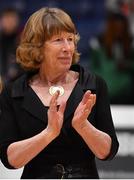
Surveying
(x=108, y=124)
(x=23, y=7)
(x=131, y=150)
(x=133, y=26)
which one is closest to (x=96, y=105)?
(x=108, y=124)

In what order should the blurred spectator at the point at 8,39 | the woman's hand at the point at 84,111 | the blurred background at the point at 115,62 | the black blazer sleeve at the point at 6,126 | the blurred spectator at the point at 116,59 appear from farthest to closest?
the blurred spectator at the point at 8,39 < the blurred spectator at the point at 116,59 < the blurred background at the point at 115,62 < the black blazer sleeve at the point at 6,126 < the woman's hand at the point at 84,111

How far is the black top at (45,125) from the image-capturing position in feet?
9.21

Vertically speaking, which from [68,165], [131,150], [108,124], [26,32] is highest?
[26,32]

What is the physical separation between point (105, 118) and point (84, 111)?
183 mm

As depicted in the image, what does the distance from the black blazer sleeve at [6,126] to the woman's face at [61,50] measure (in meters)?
0.27

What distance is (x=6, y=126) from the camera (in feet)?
9.27

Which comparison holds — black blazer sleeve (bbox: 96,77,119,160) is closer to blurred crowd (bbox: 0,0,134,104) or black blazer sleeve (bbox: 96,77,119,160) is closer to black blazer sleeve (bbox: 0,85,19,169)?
black blazer sleeve (bbox: 0,85,19,169)

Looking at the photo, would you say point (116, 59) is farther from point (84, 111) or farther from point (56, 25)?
point (84, 111)

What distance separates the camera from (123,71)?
6656mm

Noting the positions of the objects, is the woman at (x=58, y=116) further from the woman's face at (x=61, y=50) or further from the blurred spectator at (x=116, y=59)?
the blurred spectator at (x=116, y=59)

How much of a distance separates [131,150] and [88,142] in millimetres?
2720

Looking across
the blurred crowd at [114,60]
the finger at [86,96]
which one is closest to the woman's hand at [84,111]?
the finger at [86,96]

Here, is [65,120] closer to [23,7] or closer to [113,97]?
[113,97]

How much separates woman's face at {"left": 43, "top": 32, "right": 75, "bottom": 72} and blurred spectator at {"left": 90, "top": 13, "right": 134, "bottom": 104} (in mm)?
3591
